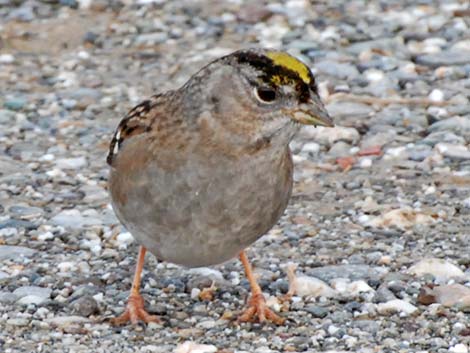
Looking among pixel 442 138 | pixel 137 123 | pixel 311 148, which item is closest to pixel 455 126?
pixel 442 138

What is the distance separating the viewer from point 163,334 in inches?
244

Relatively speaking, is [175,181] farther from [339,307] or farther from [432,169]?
[432,169]

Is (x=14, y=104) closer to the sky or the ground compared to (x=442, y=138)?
closer to the ground

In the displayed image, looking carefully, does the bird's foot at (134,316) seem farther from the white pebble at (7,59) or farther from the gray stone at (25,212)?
the white pebble at (7,59)

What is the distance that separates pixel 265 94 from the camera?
19.2ft

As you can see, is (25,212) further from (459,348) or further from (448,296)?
(459,348)

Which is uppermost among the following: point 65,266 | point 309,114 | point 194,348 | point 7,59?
point 309,114

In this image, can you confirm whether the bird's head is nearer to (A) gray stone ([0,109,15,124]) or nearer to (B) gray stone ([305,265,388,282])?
(B) gray stone ([305,265,388,282])

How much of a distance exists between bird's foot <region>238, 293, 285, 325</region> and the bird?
0.29 m

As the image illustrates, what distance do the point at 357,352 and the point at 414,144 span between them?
2.91 meters

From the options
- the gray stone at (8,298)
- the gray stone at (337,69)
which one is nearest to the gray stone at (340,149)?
the gray stone at (337,69)

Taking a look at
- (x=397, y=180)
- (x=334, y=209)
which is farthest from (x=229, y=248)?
(x=397, y=180)

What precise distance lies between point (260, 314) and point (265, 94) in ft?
3.46

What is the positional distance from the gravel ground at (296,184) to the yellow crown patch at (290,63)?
1.14 m
